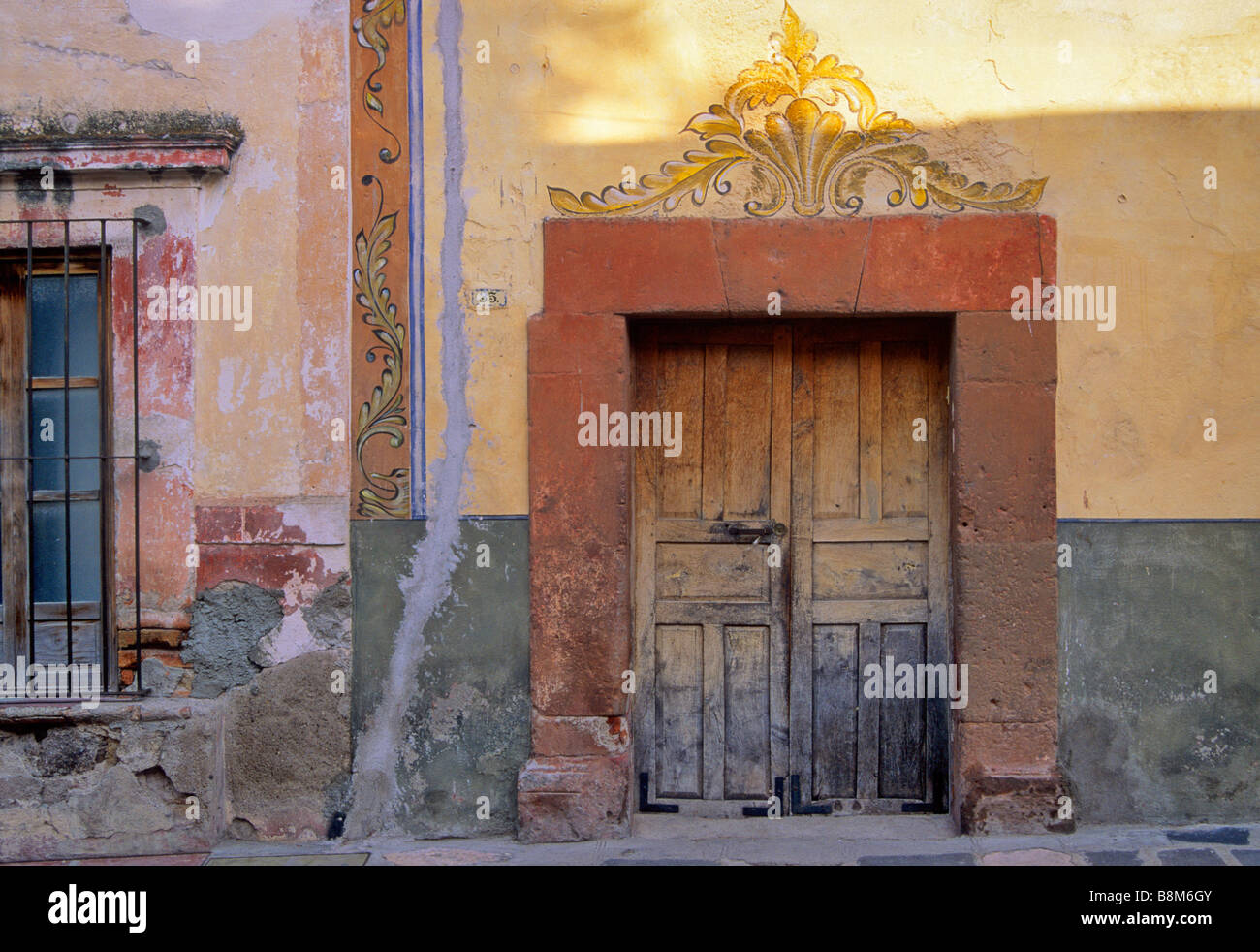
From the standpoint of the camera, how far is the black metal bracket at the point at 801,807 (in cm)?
429

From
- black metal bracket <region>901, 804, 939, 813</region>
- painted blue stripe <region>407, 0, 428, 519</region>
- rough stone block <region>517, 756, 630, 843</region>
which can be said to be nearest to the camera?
rough stone block <region>517, 756, 630, 843</region>

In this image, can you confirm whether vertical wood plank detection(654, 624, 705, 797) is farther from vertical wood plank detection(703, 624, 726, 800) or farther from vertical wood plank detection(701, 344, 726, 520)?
vertical wood plank detection(701, 344, 726, 520)

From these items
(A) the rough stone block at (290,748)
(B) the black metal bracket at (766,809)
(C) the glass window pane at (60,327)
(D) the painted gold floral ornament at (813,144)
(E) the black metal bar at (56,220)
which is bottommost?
(B) the black metal bracket at (766,809)

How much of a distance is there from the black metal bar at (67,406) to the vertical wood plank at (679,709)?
7.33 feet

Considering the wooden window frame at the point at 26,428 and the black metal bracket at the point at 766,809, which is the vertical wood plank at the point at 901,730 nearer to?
the black metal bracket at the point at 766,809

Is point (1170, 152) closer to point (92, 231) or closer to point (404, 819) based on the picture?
point (404, 819)

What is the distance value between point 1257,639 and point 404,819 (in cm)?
326

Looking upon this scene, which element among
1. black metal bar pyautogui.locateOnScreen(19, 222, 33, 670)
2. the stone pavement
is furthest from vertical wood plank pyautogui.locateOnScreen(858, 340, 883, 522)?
black metal bar pyautogui.locateOnScreen(19, 222, 33, 670)

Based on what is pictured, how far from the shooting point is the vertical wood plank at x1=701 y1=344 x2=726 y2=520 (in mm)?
4320

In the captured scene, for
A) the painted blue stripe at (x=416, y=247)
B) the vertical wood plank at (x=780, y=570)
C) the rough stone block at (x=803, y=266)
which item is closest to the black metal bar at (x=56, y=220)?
the painted blue stripe at (x=416, y=247)

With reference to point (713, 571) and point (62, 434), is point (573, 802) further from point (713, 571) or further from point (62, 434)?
point (62, 434)

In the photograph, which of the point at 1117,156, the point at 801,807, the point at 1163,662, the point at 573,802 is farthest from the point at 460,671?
the point at 1117,156

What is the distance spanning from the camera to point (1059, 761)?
4074 mm

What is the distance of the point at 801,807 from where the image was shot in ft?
14.1
